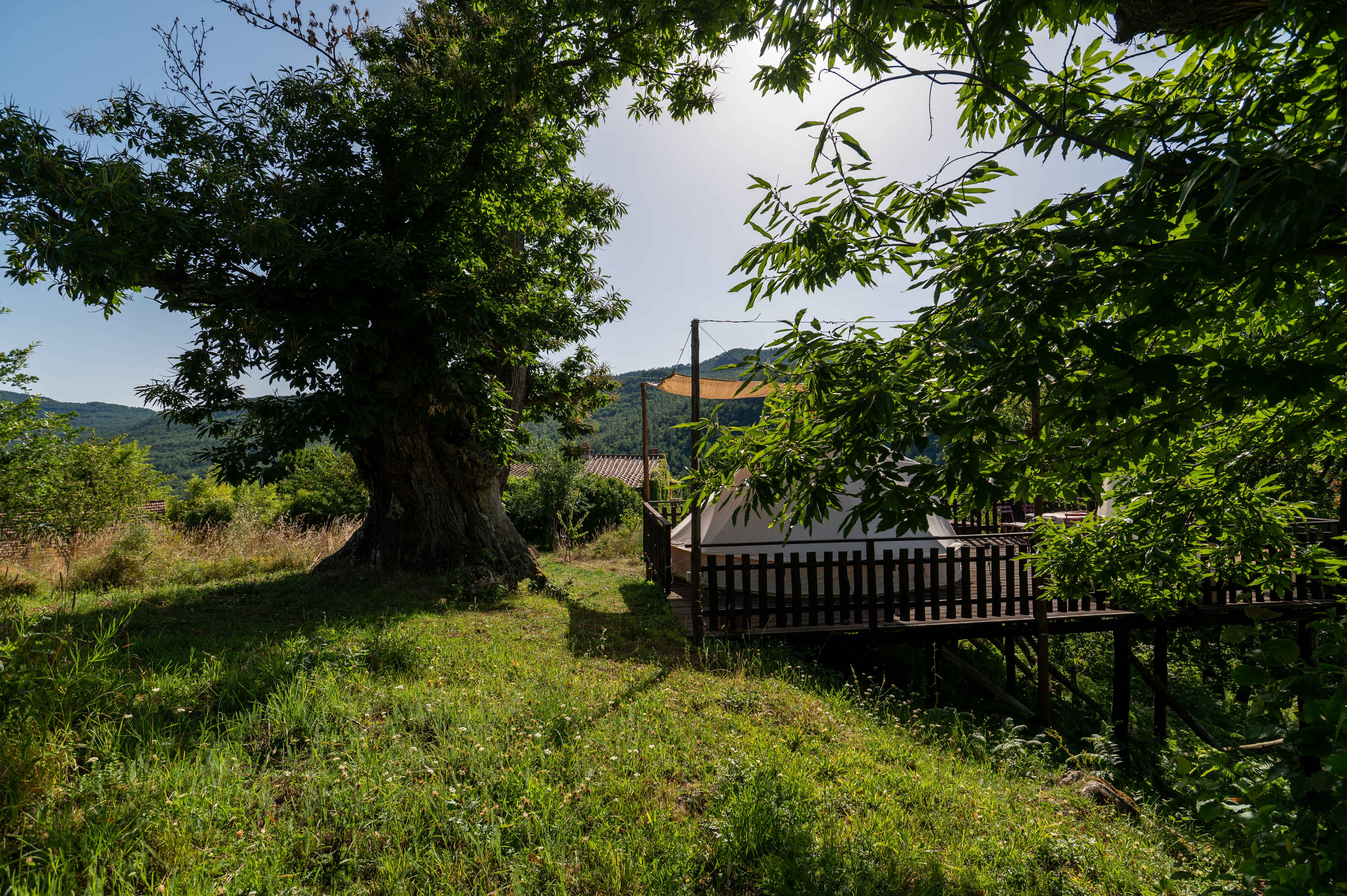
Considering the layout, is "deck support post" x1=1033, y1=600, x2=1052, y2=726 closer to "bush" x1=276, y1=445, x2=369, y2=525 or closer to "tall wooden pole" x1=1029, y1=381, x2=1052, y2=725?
"tall wooden pole" x1=1029, y1=381, x2=1052, y2=725

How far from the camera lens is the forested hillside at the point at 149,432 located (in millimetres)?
54344

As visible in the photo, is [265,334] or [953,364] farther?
[265,334]

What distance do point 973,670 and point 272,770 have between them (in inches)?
332

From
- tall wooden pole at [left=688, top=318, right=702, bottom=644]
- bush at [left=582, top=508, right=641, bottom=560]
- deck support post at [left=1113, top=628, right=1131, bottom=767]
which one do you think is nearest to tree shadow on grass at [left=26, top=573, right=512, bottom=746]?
tall wooden pole at [left=688, top=318, right=702, bottom=644]

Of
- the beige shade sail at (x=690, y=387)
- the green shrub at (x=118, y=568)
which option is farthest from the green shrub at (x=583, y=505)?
the green shrub at (x=118, y=568)

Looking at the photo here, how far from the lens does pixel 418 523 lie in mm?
9469

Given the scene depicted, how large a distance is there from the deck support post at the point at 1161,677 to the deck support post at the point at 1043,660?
99.6 inches

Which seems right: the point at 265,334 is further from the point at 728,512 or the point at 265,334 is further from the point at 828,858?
the point at 828,858

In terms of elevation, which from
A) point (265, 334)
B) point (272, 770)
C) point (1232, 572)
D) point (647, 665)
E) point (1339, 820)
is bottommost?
point (647, 665)

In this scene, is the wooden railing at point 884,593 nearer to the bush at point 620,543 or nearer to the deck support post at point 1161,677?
the deck support post at point 1161,677

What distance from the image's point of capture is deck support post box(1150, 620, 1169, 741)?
8.73 m

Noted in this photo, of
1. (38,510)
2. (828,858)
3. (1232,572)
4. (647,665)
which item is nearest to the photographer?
(828,858)

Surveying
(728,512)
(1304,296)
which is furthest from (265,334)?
(1304,296)

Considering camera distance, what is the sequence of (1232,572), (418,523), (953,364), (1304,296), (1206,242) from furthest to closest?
(418,523), (1232,572), (1304,296), (953,364), (1206,242)
